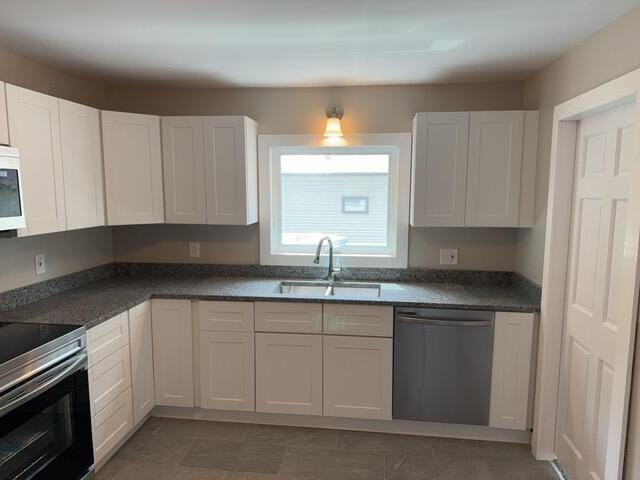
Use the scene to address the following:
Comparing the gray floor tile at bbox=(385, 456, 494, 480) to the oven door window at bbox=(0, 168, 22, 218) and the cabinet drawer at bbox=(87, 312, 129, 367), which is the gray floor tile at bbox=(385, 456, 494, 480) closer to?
the cabinet drawer at bbox=(87, 312, 129, 367)

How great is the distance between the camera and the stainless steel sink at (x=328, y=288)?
3.03 m

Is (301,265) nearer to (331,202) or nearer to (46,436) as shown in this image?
(331,202)

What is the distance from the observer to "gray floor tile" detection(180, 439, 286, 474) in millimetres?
2391

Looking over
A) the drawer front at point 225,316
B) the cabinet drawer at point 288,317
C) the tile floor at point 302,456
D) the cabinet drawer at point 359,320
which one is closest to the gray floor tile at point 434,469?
the tile floor at point 302,456

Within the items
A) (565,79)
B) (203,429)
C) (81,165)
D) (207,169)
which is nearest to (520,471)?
(203,429)

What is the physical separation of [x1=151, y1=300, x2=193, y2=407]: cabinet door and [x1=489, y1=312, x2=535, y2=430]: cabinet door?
6.40 feet

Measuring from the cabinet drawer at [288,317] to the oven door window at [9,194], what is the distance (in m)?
1.38

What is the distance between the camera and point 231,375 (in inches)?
109

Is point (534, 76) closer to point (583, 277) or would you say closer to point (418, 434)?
point (583, 277)

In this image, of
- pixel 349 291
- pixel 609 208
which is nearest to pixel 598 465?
pixel 609 208

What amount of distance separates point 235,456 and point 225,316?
2.74 ft

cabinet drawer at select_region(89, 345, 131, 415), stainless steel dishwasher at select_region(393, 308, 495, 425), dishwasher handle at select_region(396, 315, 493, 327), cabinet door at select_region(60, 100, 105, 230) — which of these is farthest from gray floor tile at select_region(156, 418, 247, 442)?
cabinet door at select_region(60, 100, 105, 230)

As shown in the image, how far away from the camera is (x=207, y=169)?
2.92 meters

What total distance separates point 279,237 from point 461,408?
5.79ft
